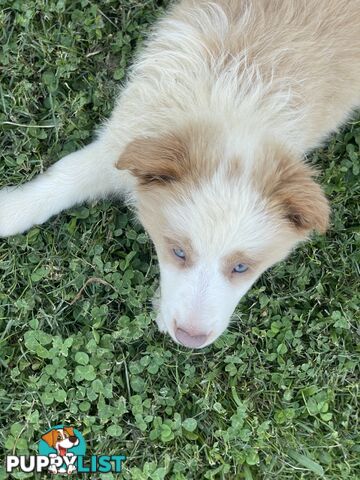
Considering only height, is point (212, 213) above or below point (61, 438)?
above

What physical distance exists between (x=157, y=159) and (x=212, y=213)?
35cm

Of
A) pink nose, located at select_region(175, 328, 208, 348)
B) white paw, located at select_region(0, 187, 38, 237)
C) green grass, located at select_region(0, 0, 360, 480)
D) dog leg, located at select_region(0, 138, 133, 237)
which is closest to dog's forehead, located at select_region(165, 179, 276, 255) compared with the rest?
pink nose, located at select_region(175, 328, 208, 348)

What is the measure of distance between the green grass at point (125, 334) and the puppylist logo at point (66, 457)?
1.8 inches

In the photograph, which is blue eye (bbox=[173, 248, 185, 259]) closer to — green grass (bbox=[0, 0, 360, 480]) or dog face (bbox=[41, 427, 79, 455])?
green grass (bbox=[0, 0, 360, 480])

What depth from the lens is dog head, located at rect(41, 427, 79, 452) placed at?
344cm

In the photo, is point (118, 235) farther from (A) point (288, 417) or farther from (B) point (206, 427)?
(A) point (288, 417)

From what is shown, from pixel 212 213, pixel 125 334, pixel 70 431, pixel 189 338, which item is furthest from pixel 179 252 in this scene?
pixel 70 431

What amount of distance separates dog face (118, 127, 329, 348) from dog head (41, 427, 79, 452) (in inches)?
45.9

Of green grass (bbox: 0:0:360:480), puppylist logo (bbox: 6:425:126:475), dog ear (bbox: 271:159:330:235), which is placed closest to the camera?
dog ear (bbox: 271:159:330:235)

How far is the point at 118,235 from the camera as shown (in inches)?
148

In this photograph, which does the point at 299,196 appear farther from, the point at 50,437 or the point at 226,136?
the point at 50,437

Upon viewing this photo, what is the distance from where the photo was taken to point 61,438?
346 centimetres

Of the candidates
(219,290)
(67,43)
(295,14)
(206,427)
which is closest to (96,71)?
(67,43)

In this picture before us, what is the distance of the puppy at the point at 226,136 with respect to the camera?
2.57 meters
